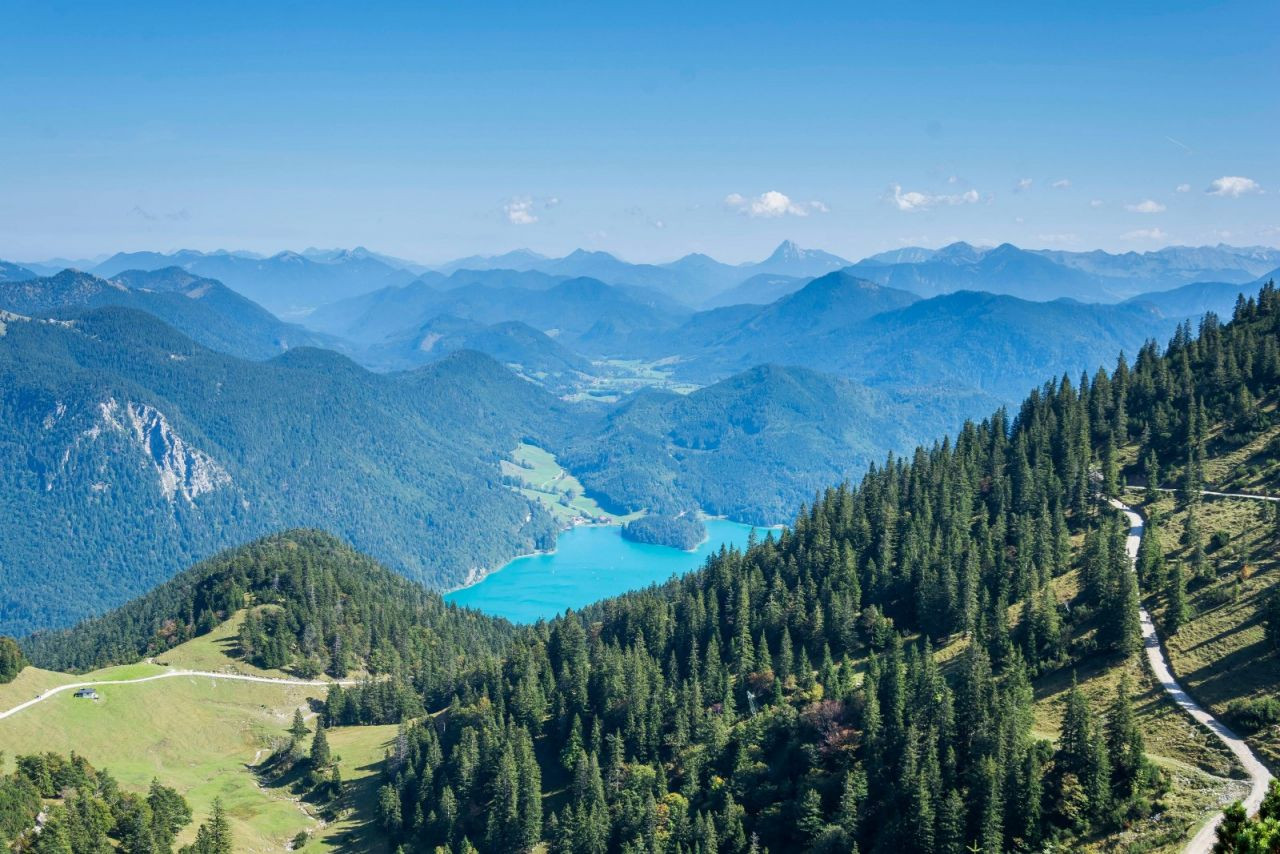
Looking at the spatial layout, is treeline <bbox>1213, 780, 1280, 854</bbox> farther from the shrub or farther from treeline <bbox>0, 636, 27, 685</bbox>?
treeline <bbox>0, 636, 27, 685</bbox>

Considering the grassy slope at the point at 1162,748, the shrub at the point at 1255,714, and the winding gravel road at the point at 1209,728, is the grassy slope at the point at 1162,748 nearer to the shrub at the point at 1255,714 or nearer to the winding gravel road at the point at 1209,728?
the winding gravel road at the point at 1209,728

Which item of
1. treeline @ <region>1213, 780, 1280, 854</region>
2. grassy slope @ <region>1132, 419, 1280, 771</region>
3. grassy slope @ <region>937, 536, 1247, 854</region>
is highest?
grassy slope @ <region>1132, 419, 1280, 771</region>

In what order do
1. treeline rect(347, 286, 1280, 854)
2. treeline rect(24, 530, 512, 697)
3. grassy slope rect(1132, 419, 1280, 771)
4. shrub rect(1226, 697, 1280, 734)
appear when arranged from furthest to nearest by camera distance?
treeline rect(24, 530, 512, 697)
grassy slope rect(1132, 419, 1280, 771)
treeline rect(347, 286, 1280, 854)
shrub rect(1226, 697, 1280, 734)

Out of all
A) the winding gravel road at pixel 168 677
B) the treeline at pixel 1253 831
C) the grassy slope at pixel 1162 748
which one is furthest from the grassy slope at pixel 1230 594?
the winding gravel road at pixel 168 677

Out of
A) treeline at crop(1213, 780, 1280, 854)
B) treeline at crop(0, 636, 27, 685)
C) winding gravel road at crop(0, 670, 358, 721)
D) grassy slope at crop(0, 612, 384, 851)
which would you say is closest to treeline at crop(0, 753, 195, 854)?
grassy slope at crop(0, 612, 384, 851)

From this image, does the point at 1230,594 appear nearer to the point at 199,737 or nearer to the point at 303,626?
the point at 199,737

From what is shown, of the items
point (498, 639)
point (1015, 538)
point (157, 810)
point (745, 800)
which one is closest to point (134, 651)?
point (498, 639)

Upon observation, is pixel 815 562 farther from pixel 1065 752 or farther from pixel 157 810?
pixel 157 810

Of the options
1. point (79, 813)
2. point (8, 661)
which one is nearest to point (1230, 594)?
point (79, 813)
